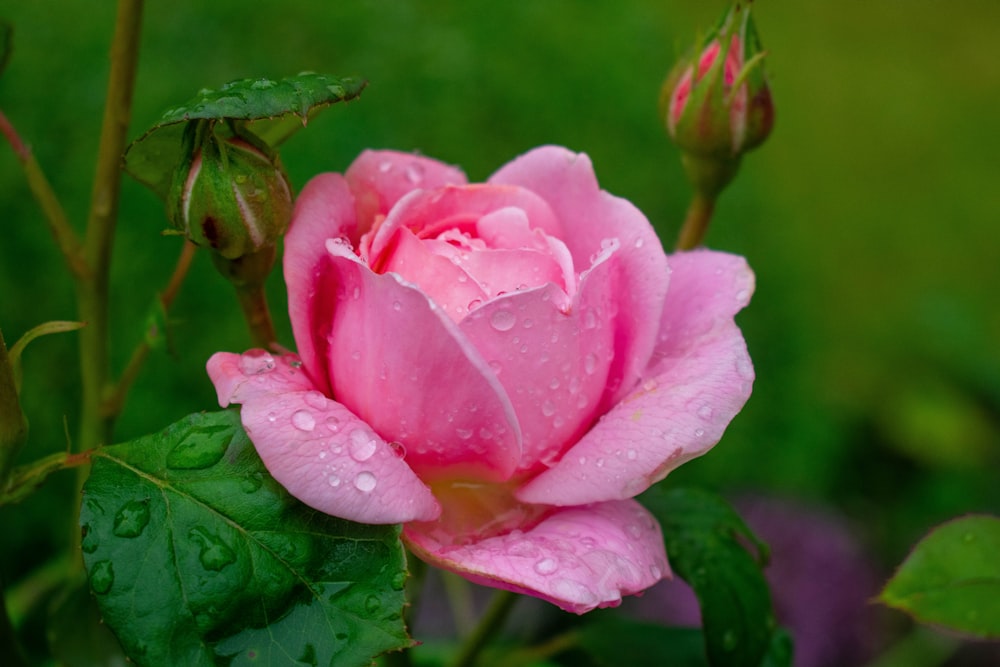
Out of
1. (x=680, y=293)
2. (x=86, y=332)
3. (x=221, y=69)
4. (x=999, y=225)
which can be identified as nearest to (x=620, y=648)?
(x=680, y=293)

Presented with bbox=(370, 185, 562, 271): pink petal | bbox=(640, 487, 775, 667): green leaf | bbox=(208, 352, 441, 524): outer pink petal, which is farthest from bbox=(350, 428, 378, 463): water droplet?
bbox=(640, 487, 775, 667): green leaf

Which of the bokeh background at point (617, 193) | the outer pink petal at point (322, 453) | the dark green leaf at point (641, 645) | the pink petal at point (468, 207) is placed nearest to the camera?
the outer pink petal at point (322, 453)

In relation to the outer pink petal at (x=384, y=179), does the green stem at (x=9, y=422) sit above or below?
below

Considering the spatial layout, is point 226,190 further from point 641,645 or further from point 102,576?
point 641,645

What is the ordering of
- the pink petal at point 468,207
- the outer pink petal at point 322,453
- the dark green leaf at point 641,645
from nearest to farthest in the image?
1. the outer pink petal at point 322,453
2. the pink petal at point 468,207
3. the dark green leaf at point 641,645

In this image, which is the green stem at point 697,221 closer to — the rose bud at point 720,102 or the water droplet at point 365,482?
the rose bud at point 720,102

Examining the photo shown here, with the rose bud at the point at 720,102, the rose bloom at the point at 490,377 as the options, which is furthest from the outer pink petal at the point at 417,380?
the rose bud at the point at 720,102

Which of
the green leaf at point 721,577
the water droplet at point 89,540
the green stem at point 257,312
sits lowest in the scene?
the green leaf at point 721,577

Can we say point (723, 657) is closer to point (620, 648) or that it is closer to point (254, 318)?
Result: point (620, 648)
